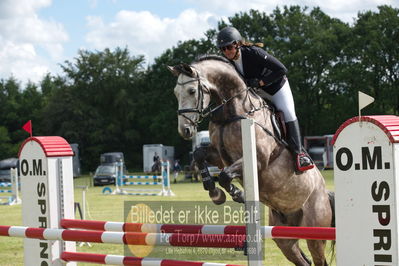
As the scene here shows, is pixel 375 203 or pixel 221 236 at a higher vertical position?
pixel 375 203

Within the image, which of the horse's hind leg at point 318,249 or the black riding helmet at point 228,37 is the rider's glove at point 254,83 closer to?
the black riding helmet at point 228,37

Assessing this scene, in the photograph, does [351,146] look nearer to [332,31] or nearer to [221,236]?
[221,236]

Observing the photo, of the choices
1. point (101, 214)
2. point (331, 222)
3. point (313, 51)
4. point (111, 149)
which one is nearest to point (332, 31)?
point (313, 51)

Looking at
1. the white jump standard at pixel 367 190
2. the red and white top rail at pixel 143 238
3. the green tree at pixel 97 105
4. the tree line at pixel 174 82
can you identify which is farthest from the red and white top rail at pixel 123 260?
the green tree at pixel 97 105

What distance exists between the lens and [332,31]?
4369 centimetres

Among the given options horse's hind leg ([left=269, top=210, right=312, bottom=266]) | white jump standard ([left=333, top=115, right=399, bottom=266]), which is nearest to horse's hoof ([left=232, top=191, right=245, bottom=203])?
horse's hind leg ([left=269, top=210, right=312, bottom=266])

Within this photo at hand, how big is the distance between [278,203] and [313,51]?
39.0 m

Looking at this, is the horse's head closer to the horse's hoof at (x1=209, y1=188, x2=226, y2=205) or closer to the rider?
the rider

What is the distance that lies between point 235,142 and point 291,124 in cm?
57

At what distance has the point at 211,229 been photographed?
3643 mm

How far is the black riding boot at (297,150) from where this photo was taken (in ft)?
15.0

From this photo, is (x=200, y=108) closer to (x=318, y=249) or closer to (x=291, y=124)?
(x=291, y=124)

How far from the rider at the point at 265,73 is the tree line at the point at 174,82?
116 ft

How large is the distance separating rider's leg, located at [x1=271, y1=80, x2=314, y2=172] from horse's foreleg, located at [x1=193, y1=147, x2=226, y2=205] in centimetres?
68
